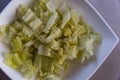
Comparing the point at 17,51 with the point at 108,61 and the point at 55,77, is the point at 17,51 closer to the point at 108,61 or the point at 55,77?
the point at 55,77

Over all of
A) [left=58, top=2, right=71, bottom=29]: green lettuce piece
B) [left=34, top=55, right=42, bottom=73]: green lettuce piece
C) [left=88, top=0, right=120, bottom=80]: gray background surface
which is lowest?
[left=88, top=0, right=120, bottom=80]: gray background surface

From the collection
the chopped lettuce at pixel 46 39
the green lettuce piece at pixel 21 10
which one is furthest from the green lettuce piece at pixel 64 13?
the green lettuce piece at pixel 21 10

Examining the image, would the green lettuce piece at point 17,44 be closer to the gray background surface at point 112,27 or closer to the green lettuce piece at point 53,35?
the green lettuce piece at point 53,35

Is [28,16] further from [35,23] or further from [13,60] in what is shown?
[13,60]

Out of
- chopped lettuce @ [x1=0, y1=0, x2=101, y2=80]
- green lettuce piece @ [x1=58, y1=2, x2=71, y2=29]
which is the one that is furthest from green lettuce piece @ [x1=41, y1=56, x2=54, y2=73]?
green lettuce piece @ [x1=58, y1=2, x2=71, y2=29]

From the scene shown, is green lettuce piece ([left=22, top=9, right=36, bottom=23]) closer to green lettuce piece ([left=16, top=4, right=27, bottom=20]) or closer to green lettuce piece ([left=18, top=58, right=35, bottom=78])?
green lettuce piece ([left=16, top=4, right=27, bottom=20])
